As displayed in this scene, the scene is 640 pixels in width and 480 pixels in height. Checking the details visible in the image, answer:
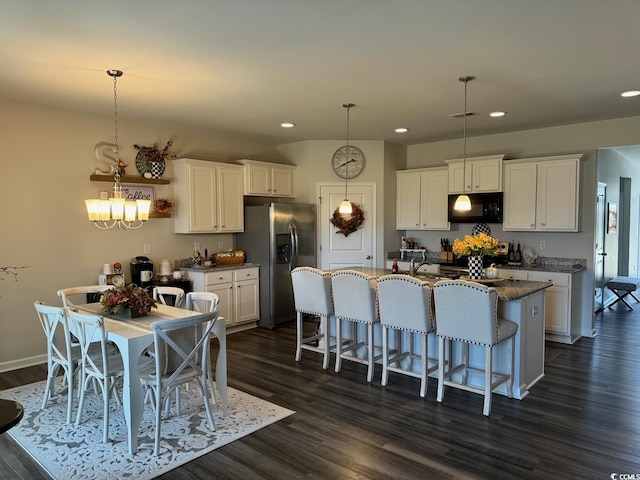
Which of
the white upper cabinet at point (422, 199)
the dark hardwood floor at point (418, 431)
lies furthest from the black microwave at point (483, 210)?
the dark hardwood floor at point (418, 431)

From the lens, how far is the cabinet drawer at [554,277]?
17.6 feet

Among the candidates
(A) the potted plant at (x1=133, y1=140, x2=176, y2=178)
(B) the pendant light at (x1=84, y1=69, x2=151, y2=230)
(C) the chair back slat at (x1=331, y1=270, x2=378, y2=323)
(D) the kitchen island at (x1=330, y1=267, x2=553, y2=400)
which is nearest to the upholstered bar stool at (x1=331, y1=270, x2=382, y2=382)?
(C) the chair back slat at (x1=331, y1=270, x2=378, y2=323)

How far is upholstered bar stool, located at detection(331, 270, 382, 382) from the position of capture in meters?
4.14

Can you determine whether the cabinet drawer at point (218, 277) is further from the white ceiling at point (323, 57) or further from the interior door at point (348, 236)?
the white ceiling at point (323, 57)

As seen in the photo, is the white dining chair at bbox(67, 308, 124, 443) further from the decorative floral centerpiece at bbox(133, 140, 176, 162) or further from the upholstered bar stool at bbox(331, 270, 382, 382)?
the decorative floral centerpiece at bbox(133, 140, 176, 162)

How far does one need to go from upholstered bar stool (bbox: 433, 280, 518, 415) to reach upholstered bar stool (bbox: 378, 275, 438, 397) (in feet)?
0.41

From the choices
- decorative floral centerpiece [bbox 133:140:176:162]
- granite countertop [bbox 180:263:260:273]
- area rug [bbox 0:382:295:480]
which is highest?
decorative floral centerpiece [bbox 133:140:176:162]

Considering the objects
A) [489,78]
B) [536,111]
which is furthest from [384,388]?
[536,111]

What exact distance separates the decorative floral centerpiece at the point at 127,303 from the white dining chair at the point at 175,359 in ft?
1.48

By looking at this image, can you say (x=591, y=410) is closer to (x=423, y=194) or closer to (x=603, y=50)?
(x=603, y=50)

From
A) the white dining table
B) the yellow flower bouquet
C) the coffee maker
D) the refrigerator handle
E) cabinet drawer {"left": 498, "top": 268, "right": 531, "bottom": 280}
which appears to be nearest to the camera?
the white dining table

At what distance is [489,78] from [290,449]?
3357 millimetres

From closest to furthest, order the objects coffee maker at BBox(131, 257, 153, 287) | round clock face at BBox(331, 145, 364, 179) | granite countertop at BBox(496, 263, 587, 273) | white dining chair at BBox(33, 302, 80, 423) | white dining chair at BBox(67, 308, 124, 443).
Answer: white dining chair at BBox(67, 308, 124, 443) → white dining chair at BBox(33, 302, 80, 423) → coffee maker at BBox(131, 257, 153, 287) → granite countertop at BBox(496, 263, 587, 273) → round clock face at BBox(331, 145, 364, 179)

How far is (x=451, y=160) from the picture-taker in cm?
638
